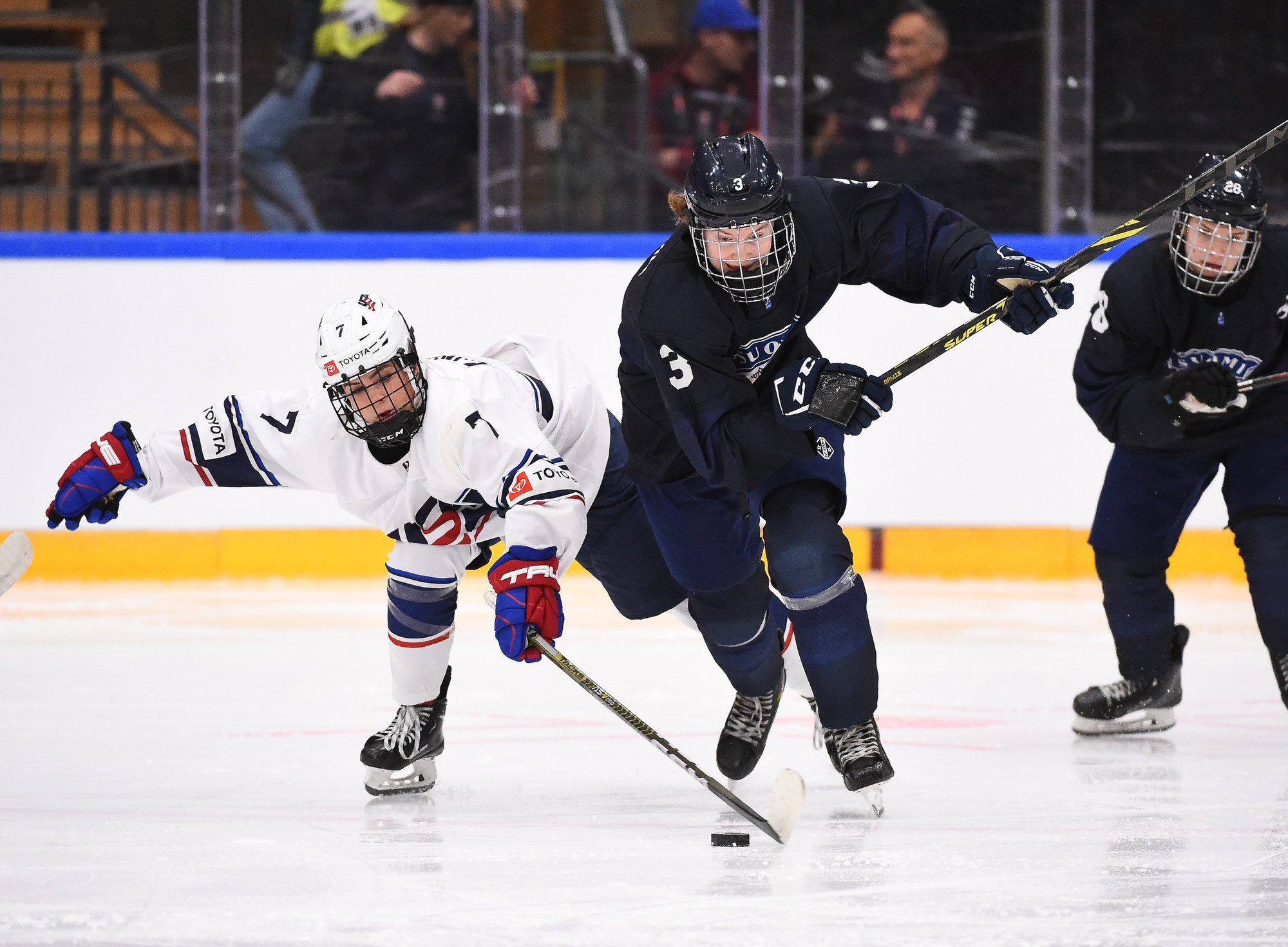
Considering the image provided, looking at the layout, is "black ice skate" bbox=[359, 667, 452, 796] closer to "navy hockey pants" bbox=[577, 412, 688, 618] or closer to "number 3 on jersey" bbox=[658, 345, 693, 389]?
"navy hockey pants" bbox=[577, 412, 688, 618]

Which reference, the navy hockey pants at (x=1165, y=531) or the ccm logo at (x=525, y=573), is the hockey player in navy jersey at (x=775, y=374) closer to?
the ccm logo at (x=525, y=573)

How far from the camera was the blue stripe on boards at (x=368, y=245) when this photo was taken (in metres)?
5.10

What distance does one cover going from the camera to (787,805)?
7.69 ft

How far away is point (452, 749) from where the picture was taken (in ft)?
10.2

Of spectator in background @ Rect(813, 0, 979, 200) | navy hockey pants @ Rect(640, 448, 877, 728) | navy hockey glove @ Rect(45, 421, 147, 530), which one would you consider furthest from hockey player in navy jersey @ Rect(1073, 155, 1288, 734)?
spectator in background @ Rect(813, 0, 979, 200)

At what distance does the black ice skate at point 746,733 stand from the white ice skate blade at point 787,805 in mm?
430

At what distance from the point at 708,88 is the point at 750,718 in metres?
2.95

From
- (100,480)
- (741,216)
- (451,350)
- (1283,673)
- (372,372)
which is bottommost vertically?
(1283,673)

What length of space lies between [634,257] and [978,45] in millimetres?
1399

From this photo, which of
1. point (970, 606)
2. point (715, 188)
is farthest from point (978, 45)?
point (715, 188)

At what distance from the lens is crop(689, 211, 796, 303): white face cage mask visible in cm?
242

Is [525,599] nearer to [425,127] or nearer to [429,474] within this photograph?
[429,474]

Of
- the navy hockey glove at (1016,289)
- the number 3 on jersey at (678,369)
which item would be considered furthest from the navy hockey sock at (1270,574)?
the number 3 on jersey at (678,369)

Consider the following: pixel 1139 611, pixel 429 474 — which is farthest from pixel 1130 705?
pixel 429 474
